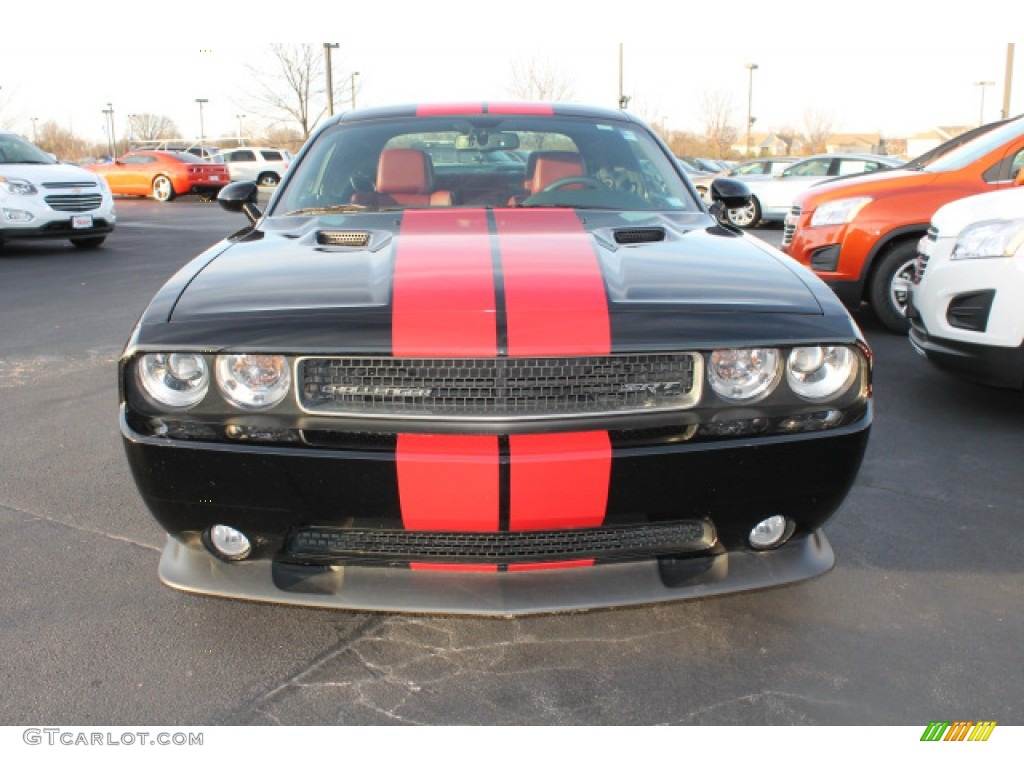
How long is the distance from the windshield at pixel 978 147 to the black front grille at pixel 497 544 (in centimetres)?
523

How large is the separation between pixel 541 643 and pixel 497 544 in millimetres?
448

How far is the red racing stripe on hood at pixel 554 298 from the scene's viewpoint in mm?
1994

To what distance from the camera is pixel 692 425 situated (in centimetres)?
207

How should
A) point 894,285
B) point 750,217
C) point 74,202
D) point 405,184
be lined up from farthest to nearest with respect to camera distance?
1. point 750,217
2. point 74,202
3. point 894,285
4. point 405,184

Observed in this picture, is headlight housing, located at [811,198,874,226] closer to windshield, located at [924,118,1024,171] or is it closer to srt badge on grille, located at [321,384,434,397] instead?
windshield, located at [924,118,1024,171]

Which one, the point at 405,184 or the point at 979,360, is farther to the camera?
the point at 979,360

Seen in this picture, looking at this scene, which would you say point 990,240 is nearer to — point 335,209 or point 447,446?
point 335,209

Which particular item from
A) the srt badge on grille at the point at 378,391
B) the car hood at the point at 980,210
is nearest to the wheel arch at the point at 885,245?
the car hood at the point at 980,210

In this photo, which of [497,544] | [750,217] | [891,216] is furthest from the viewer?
[750,217]

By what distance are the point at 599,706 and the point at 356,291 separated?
1.14m

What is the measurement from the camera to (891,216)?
20.2ft

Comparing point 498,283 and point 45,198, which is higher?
point 498,283

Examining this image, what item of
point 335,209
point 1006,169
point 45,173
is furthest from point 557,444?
point 45,173

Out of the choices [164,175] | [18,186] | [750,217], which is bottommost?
[750,217]
